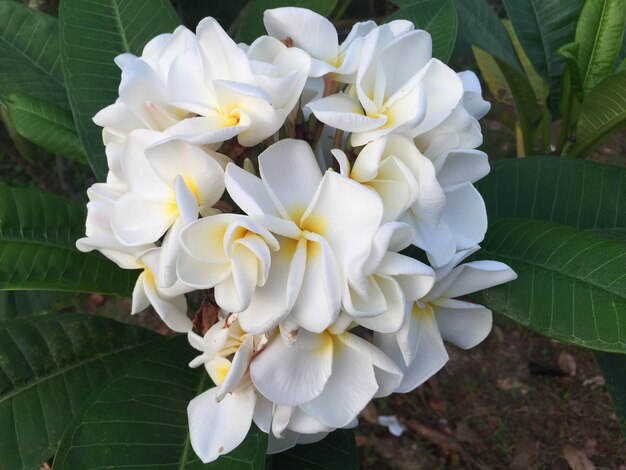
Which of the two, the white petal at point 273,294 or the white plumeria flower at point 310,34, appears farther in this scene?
the white plumeria flower at point 310,34

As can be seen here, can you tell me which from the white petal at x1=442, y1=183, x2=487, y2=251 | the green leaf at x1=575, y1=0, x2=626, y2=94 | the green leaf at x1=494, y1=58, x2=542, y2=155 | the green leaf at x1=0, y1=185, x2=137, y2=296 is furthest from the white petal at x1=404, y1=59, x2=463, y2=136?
the green leaf at x1=494, y1=58, x2=542, y2=155

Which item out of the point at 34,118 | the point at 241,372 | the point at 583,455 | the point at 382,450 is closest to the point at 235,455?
the point at 241,372

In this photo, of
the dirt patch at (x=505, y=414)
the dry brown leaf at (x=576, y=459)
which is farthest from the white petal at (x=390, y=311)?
the dry brown leaf at (x=576, y=459)

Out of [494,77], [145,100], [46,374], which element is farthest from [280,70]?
[494,77]

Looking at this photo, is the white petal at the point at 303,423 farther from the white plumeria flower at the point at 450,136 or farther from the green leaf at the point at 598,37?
the green leaf at the point at 598,37

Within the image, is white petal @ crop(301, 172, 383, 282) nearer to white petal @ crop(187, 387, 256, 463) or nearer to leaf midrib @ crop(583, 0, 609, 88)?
white petal @ crop(187, 387, 256, 463)

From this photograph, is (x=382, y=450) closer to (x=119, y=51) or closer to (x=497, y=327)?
(x=497, y=327)
